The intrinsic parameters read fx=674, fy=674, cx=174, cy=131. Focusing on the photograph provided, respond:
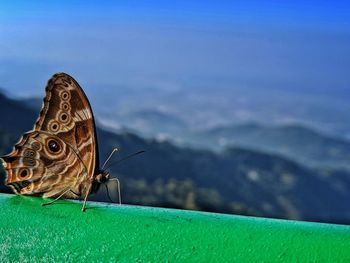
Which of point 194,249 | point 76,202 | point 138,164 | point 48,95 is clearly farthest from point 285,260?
point 138,164

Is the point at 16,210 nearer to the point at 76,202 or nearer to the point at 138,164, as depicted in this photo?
the point at 76,202

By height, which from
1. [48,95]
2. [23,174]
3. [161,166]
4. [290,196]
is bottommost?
[290,196]

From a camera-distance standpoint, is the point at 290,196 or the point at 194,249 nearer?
the point at 194,249

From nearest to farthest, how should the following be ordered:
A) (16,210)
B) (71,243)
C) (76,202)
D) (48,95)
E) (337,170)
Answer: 1. (71,243)
2. (16,210)
3. (76,202)
4. (48,95)
5. (337,170)

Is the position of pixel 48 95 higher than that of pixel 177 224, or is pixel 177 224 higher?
pixel 48 95

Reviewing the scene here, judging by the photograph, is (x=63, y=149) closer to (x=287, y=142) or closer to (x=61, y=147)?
(x=61, y=147)

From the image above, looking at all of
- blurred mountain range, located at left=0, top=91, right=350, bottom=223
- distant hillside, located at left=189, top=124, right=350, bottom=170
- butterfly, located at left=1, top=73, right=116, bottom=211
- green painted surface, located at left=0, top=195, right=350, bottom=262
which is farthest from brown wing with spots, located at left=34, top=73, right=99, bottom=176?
distant hillside, located at left=189, top=124, right=350, bottom=170

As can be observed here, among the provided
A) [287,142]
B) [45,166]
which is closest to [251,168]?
[287,142]
